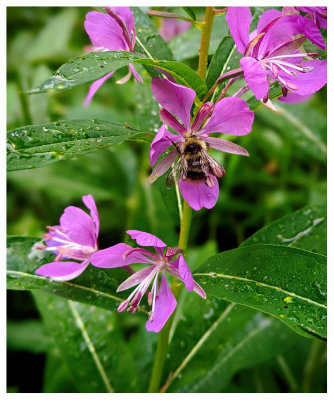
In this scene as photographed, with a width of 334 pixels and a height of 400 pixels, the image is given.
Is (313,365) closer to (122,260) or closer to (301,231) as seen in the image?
(301,231)

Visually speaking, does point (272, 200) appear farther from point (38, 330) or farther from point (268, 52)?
point (268, 52)

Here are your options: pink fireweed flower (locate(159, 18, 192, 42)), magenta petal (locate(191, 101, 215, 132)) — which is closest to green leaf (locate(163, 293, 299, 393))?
magenta petal (locate(191, 101, 215, 132))

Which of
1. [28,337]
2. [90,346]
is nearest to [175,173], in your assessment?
[90,346]

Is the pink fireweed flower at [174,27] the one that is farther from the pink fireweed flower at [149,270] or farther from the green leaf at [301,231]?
the pink fireweed flower at [149,270]

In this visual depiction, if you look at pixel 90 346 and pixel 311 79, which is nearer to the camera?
pixel 311 79

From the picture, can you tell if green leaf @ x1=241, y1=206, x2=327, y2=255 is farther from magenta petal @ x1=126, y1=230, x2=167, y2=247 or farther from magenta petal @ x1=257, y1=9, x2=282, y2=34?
magenta petal @ x1=257, y1=9, x2=282, y2=34

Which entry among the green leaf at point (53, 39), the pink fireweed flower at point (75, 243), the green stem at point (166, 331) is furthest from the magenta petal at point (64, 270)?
the green leaf at point (53, 39)
